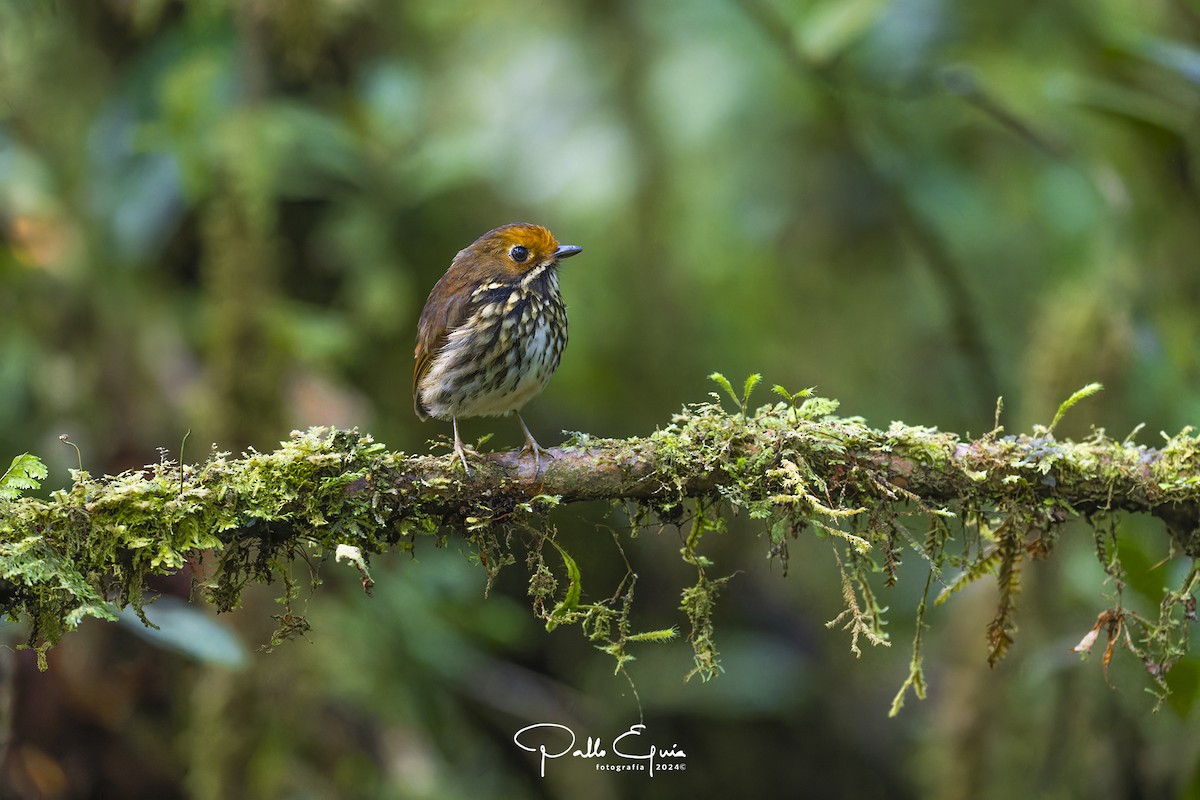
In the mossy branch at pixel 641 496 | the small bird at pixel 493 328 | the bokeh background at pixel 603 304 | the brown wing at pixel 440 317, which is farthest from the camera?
the bokeh background at pixel 603 304

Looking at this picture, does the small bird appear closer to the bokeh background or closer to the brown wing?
the brown wing

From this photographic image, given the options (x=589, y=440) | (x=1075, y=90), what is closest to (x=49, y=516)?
(x=589, y=440)

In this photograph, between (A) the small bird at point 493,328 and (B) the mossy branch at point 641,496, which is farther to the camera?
(A) the small bird at point 493,328

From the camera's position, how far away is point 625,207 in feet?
18.5

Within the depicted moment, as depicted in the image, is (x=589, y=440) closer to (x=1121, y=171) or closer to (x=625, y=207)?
(x=1121, y=171)

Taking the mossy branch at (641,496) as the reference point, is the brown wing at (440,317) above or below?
above

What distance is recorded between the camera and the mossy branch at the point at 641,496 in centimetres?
197

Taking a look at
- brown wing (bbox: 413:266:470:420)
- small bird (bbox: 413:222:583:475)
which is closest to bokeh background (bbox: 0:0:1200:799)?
small bird (bbox: 413:222:583:475)

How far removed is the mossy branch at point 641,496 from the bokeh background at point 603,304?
457mm

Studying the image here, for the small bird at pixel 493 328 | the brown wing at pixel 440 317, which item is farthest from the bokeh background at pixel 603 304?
the brown wing at pixel 440 317

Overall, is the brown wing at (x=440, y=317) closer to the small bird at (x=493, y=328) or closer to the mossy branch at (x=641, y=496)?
the small bird at (x=493, y=328)

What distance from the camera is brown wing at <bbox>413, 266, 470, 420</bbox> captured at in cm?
287

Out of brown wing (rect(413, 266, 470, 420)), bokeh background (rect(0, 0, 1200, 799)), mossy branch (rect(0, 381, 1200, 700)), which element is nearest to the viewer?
mossy branch (rect(0, 381, 1200, 700))

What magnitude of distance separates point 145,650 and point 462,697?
1630mm
